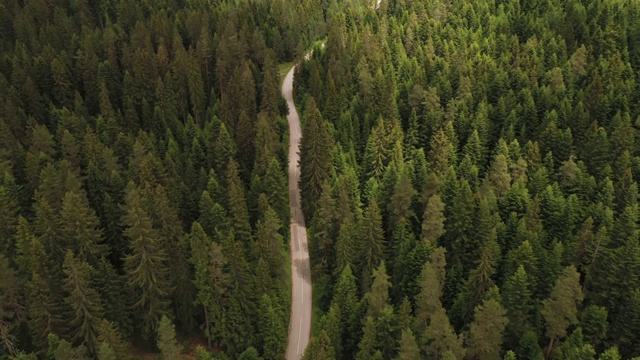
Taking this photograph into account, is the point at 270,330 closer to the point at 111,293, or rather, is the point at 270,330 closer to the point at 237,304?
the point at 237,304

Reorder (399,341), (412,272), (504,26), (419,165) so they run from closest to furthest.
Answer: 1. (399,341)
2. (412,272)
3. (419,165)
4. (504,26)

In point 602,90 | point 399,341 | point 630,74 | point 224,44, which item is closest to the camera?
point 399,341

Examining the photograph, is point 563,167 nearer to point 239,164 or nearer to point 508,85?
point 508,85

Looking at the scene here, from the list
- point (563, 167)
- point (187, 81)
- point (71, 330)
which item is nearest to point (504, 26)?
point (563, 167)

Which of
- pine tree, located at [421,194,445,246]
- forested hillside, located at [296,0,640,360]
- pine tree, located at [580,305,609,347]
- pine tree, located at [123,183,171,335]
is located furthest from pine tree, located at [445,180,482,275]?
pine tree, located at [123,183,171,335]

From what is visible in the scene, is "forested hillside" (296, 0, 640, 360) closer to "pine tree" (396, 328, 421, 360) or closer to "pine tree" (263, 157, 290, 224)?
"pine tree" (396, 328, 421, 360)
